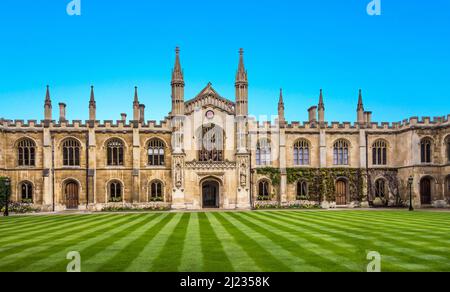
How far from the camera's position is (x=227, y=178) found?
3838 cm

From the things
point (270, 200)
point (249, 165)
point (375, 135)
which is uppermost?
point (375, 135)

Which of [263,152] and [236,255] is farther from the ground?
[263,152]

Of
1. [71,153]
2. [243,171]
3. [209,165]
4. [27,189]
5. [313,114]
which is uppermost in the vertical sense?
[313,114]

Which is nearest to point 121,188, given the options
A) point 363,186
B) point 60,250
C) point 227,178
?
point 227,178

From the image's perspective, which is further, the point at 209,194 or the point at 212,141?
the point at 209,194

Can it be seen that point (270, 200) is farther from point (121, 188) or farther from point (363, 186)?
point (121, 188)

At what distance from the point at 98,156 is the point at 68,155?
9.54ft

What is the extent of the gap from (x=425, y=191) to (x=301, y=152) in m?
12.4

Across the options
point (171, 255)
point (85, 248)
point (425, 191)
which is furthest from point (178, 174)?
point (171, 255)

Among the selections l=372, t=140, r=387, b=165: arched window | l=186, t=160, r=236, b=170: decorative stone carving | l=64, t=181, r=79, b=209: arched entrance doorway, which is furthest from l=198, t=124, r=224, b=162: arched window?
l=372, t=140, r=387, b=165: arched window

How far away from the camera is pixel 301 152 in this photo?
41.6m

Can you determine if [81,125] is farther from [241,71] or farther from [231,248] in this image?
[231,248]

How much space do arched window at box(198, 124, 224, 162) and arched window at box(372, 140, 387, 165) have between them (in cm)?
1602

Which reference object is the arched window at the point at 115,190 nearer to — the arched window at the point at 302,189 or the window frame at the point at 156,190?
the window frame at the point at 156,190
